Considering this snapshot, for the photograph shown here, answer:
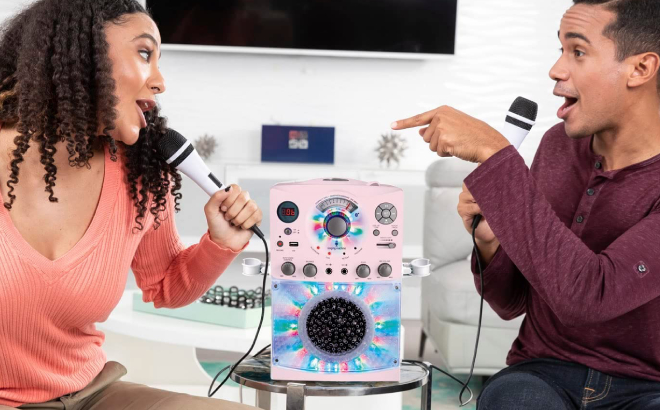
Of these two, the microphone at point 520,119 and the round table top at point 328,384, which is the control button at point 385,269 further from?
the microphone at point 520,119

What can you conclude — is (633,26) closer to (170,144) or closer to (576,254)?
(576,254)

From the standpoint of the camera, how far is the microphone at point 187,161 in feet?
4.05

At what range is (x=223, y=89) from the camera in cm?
405

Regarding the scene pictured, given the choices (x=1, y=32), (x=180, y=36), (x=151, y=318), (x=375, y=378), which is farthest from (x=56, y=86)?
(x=180, y=36)

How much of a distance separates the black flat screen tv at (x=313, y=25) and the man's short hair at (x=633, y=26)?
9.20ft

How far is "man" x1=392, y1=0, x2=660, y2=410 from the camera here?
1.08 meters

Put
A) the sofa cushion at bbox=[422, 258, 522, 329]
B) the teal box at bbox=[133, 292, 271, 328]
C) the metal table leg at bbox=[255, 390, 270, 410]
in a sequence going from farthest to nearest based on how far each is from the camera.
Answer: the sofa cushion at bbox=[422, 258, 522, 329] < the teal box at bbox=[133, 292, 271, 328] < the metal table leg at bbox=[255, 390, 270, 410]

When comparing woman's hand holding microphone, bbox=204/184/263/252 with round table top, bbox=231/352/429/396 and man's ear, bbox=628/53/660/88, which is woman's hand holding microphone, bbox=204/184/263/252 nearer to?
round table top, bbox=231/352/429/396

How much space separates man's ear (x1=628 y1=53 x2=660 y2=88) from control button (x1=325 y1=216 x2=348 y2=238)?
20.3 inches

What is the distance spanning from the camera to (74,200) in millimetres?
1210

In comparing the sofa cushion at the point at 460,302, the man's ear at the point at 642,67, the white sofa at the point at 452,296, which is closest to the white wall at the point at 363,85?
the white sofa at the point at 452,296

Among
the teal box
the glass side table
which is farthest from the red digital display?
the teal box

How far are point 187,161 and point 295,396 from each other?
42cm

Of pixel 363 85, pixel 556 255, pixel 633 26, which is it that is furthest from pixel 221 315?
pixel 363 85
